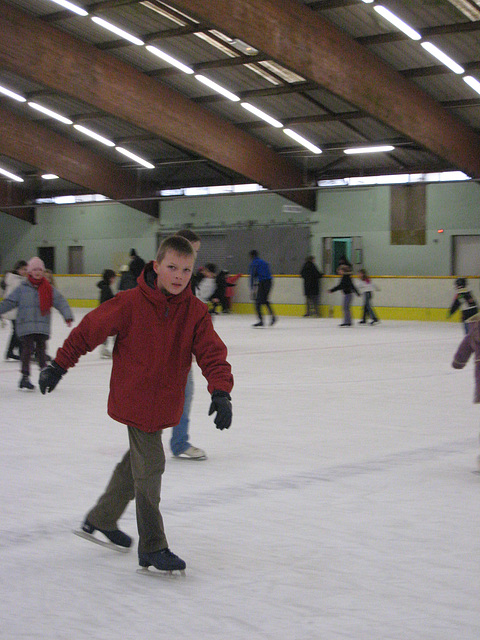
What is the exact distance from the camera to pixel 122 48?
20.4m

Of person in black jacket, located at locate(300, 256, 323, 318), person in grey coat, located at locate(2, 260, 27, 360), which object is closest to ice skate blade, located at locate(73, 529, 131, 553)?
person in grey coat, located at locate(2, 260, 27, 360)

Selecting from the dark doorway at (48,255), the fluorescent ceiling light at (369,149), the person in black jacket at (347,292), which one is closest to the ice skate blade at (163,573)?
the person in black jacket at (347,292)

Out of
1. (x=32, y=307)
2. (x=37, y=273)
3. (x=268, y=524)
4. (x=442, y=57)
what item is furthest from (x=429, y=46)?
(x=268, y=524)

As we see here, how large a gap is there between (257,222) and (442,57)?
11.1 metres

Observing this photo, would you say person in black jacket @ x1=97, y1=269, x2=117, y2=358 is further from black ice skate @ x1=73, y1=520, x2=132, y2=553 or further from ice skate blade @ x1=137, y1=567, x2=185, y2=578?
ice skate blade @ x1=137, y1=567, x2=185, y2=578

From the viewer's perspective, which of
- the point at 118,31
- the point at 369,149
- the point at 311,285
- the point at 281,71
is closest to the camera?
the point at 118,31

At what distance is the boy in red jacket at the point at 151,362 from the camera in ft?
10.6

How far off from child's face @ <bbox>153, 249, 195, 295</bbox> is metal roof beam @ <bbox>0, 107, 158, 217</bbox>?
22852mm

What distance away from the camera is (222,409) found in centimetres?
314

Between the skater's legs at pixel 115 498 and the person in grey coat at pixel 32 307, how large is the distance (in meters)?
5.14

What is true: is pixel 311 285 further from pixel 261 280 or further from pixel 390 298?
pixel 261 280

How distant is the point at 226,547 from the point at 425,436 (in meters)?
2.98

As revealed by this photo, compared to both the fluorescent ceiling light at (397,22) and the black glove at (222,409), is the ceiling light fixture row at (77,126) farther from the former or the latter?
the black glove at (222,409)

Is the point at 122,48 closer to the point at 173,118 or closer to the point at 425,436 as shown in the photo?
the point at 173,118
